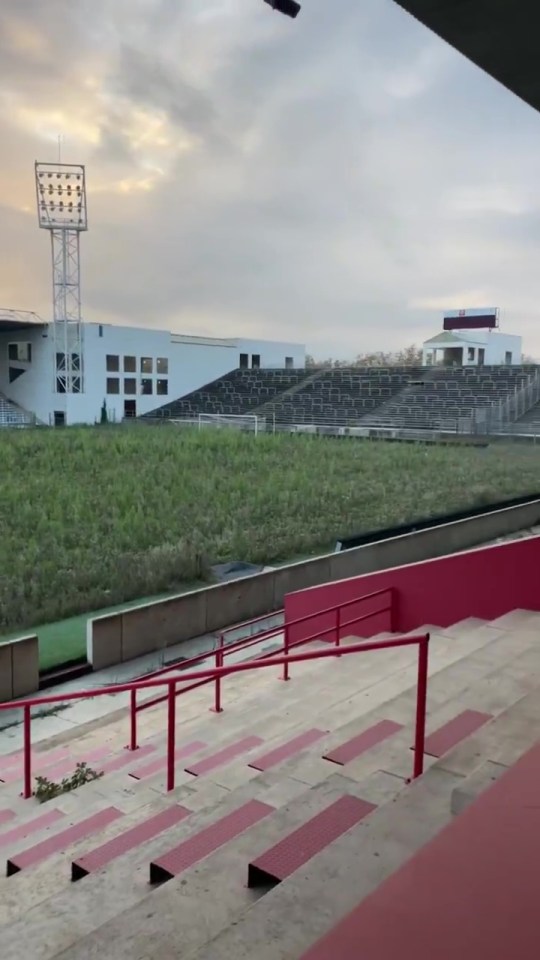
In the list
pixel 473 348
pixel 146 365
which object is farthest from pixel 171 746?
pixel 473 348

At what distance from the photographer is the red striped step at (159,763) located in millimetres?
5153

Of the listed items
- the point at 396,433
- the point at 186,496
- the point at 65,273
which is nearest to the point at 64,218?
the point at 65,273

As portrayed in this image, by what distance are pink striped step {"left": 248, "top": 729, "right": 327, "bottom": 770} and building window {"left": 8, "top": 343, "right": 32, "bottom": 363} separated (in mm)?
49416

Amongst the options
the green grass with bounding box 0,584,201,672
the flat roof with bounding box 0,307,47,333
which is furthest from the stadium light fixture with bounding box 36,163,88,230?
the green grass with bounding box 0,584,201,672

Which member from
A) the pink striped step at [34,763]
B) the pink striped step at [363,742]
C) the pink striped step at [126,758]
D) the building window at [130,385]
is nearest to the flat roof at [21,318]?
the building window at [130,385]

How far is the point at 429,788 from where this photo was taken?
105 inches

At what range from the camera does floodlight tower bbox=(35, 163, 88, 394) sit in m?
46.8

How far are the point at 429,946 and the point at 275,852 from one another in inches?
36.9

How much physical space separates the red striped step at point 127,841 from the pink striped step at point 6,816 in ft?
6.31

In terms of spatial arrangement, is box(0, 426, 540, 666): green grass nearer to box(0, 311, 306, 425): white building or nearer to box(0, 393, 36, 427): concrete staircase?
box(0, 311, 306, 425): white building

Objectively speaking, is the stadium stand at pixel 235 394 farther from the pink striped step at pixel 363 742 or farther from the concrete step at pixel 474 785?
the concrete step at pixel 474 785

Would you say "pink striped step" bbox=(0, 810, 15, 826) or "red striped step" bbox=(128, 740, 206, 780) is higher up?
"red striped step" bbox=(128, 740, 206, 780)

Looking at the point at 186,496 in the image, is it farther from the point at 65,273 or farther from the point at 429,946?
the point at 65,273

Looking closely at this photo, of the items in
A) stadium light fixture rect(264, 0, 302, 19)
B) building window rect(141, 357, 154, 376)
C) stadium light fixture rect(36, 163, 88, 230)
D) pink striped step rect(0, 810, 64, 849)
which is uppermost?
stadium light fixture rect(36, 163, 88, 230)
